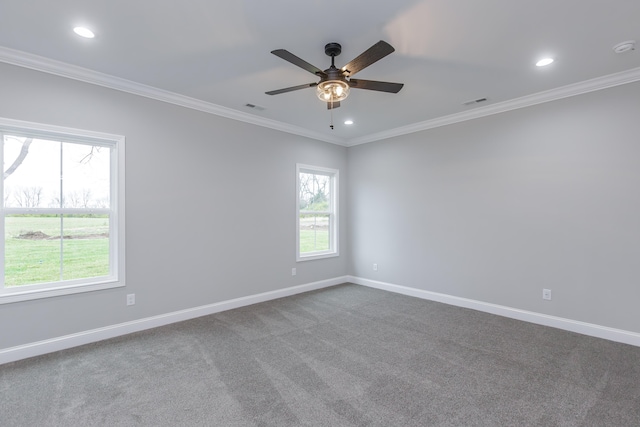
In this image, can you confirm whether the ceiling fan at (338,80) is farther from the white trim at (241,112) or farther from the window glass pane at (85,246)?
the window glass pane at (85,246)

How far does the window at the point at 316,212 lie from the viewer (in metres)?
5.17

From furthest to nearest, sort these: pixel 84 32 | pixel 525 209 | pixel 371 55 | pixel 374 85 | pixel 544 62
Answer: pixel 525 209 < pixel 544 62 < pixel 374 85 < pixel 84 32 < pixel 371 55

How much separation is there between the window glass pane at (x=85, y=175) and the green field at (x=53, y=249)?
0.58 feet

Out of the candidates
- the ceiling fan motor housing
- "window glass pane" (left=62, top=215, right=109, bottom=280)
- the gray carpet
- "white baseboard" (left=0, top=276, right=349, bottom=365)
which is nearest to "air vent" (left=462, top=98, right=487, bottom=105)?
the ceiling fan motor housing

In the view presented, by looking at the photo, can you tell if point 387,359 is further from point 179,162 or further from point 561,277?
point 179,162

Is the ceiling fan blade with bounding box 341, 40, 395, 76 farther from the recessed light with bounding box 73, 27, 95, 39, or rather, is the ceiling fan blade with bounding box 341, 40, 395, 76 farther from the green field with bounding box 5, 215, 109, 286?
the green field with bounding box 5, 215, 109, 286

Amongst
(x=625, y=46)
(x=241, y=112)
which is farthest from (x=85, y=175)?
(x=625, y=46)

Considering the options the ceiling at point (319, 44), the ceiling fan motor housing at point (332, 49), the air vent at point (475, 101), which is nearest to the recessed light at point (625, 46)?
the ceiling at point (319, 44)

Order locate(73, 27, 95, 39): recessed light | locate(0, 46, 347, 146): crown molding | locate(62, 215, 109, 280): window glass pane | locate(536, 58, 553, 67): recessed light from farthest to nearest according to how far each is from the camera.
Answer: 1. locate(62, 215, 109, 280): window glass pane
2. locate(536, 58, 553, 67): recessed light
3. locate(0, 46, 347, 146): crown molding
4. locate(73, 27, 95, 39): recessed light

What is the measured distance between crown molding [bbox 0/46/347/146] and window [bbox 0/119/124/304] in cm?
54

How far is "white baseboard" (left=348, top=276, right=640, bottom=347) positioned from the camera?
313cm

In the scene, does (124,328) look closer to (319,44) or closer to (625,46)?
(319,44)

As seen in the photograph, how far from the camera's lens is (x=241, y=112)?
421 centimetres

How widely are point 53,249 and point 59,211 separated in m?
0.38
